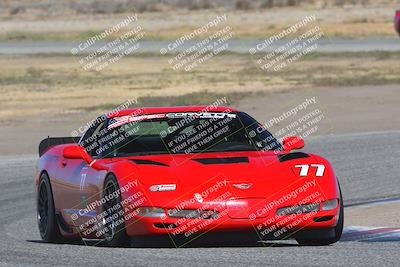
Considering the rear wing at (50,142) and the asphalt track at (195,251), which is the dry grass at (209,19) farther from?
the rear wing at (50,142)

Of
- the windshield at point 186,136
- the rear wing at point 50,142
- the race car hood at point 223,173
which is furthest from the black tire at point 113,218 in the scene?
the rear wing at point 50,142

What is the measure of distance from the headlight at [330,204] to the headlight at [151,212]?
4.29 ft

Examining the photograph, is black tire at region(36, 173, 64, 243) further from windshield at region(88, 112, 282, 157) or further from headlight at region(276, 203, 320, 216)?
headlight at region(276, 203, 320, 216)

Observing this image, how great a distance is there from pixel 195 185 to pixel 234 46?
146 feet

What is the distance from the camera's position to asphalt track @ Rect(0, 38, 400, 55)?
51969 millimetres

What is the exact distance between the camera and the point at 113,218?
10.5 meters

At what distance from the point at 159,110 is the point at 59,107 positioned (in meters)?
22.2

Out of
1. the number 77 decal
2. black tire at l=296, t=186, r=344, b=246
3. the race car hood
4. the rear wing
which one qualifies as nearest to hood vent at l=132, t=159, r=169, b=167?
the race car hood

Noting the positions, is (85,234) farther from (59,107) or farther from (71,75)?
(71,75)

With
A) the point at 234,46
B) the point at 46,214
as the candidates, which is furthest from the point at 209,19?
the point at 46,214

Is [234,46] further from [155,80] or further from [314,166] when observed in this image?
[314,166]

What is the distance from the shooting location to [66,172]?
39.3 ft

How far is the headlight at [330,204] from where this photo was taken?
1039cm

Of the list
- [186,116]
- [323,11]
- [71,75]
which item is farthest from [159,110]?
[323,11]
